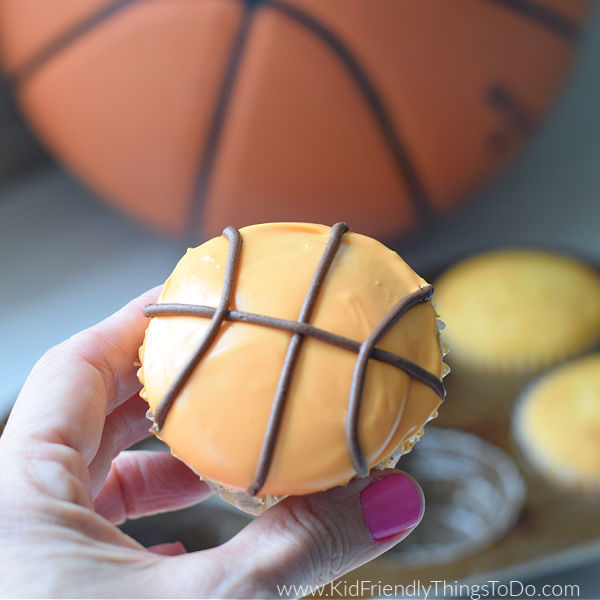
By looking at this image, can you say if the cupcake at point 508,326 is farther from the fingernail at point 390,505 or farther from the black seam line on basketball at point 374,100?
the fingernail at point 390,505

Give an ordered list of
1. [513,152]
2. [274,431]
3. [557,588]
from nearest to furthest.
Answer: [274,431], [557,588], [513,152]

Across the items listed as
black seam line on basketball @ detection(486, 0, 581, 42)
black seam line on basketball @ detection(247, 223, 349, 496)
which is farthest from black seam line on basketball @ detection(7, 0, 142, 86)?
black seam line on basketball @ detection(247, 223, 349, 496)

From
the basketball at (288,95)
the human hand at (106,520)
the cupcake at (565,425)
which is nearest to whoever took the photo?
the human hand at (106,520)

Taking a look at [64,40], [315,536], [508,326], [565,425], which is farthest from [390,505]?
[64,40]

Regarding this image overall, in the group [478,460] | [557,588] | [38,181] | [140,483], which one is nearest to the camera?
[140,483]

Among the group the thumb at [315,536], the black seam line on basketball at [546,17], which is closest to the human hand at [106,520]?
the thumb at [315,536]

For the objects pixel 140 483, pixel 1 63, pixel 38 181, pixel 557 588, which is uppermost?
pixel 1 63

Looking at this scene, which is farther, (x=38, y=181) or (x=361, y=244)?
(x=38, y=181)

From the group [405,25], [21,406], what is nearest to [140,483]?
[21,406]

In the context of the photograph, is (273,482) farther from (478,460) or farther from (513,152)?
(513,152)
